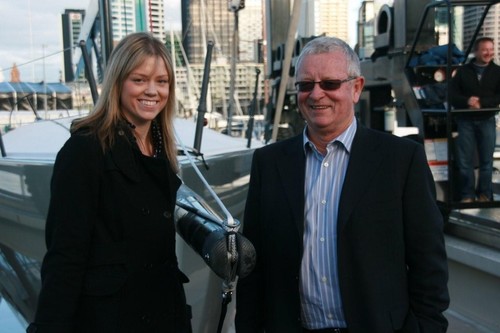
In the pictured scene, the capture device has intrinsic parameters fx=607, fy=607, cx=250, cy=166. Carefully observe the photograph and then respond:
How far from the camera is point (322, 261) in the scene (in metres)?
1.69

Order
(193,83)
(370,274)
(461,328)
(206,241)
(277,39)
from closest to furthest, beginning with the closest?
(370,274)
(206,241)
(461,328)
(193,83)
(277,39)

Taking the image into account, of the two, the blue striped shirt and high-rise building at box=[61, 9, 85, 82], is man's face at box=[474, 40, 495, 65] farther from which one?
the blue striped shirt

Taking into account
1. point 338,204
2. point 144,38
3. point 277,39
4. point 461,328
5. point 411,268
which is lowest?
point 461,328

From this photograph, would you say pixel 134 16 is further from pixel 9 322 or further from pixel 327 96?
pixel 327 96

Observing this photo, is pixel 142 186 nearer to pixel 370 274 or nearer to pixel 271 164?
pixel 271 164

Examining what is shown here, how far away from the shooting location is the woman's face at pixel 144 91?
180 cm

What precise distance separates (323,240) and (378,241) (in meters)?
0.15

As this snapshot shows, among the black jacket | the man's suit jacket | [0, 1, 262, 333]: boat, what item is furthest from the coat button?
the black jacket

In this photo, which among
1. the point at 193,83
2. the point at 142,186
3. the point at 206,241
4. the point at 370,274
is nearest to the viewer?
the point at 370,274

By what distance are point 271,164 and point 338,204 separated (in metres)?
0.27

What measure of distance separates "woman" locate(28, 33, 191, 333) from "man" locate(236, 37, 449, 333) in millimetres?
345

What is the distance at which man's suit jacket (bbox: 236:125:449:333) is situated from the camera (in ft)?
5.41

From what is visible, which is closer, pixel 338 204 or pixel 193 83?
pixel 338 204

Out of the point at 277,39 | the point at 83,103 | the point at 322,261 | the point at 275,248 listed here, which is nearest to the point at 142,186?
the point at 275,248
